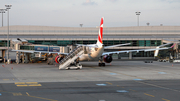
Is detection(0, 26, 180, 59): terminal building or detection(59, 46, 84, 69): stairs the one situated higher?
detection(0, 26, 180, 59): terminal building

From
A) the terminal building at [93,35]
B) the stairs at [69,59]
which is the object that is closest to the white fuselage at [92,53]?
the stairs at [69,59]

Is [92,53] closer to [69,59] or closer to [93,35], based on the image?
[69,59]

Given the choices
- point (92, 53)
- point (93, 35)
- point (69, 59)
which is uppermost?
point (93, 35)

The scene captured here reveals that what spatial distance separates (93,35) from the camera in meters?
85.1

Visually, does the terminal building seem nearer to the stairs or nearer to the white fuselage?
the white fuselage

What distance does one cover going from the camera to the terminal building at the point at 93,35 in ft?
262

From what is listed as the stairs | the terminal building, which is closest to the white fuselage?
the stairs

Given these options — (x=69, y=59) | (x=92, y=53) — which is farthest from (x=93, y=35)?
(x=69, y=59)

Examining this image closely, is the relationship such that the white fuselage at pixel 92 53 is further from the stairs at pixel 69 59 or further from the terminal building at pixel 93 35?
the terminal building at pixel 93 35

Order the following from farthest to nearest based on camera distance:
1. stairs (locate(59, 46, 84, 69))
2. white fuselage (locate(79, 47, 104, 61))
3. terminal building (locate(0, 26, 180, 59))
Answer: terminal building (locate(0, 26, 180, 59)), white fuselage (locate(79, 47, 104, 61)), stairs (locate(59, 46, 84, 69))

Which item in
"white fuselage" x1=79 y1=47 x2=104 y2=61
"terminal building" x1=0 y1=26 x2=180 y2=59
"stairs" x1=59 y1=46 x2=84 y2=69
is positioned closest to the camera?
"stairs" x1=59 y1=46 x2=84 y2=69

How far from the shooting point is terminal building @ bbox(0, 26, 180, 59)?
79.9m

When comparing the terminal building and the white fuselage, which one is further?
the terminal building

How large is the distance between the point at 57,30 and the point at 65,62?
140 feet
